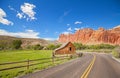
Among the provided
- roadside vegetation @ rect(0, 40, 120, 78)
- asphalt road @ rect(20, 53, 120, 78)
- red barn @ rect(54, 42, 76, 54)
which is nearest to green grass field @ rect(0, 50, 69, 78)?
roadside vegetation @ rect(0, 40, 120, 78)

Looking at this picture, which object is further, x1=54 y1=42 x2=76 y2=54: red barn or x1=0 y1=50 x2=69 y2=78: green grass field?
x1=54 y1=42 x2=76 y2=54: red barn

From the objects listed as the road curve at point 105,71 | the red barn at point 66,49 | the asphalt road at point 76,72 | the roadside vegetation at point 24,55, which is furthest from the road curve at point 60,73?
the red barn at point 66,49

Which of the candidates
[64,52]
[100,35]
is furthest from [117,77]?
[100,35]

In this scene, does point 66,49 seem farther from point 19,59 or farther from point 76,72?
point 76,72

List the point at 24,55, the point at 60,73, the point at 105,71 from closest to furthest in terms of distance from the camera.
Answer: the point at 60,73 → the point at 105,71 → the point at 24,55

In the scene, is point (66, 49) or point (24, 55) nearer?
point (24, 55)

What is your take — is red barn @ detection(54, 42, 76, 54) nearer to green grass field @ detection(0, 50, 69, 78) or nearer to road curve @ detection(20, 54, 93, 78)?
green grass field @ detection(0, 50, 69, 78)

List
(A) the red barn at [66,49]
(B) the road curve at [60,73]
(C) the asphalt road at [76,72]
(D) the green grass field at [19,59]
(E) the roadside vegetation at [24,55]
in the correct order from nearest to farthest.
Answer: (B) the road curve at [60,73]
(C) the asphalt road at [76,72]
(D) the green grass field at [19,59]
(E) the roadside vegetation at [24,55]
(A) the red barn at [66,49]

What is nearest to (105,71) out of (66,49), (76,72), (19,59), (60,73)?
(76,72)

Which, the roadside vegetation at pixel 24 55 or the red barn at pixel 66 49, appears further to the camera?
the red barn at pixel 66 49

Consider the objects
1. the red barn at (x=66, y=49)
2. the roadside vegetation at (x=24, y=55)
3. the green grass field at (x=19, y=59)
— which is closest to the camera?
the green grass field at (x=19, y=59)

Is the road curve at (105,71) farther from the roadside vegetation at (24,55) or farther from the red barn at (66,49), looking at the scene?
the red barn at (66,49)

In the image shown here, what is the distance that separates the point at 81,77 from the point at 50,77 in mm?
2226

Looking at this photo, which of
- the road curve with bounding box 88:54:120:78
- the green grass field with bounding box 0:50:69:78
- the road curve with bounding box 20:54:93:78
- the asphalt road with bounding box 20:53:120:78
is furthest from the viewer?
the green grass field with bounding box 0:50:69:78
